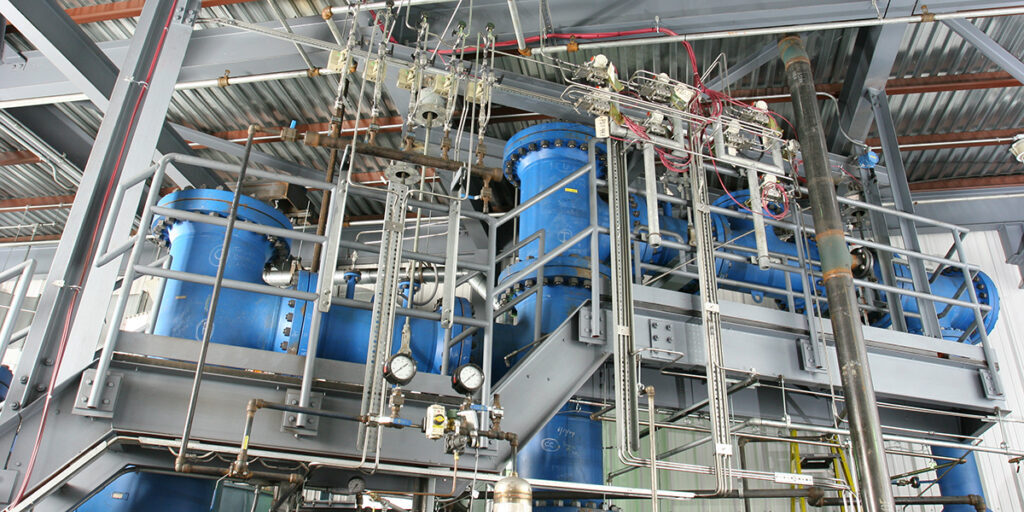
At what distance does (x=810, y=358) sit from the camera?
492 centimetres

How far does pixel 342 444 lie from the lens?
11.9 ft

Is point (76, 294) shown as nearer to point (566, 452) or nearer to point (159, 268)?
point (159, 268)

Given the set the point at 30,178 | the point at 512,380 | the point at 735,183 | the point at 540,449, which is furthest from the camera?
the point at 30,178

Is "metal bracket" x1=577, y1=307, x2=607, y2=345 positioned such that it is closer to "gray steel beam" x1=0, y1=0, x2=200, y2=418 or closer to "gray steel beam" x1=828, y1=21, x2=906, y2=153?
"gray steel beam" x1=0, y1=0, x2=200, y2=418

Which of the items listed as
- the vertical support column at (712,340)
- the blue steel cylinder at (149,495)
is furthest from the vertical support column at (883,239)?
the blue steel cylinder at (149,495)

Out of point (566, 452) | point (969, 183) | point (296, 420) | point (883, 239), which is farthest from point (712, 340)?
point (969, 183)

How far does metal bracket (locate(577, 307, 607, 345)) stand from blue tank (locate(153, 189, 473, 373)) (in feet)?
3.62

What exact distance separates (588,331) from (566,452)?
1.13m

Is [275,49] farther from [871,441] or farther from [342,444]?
[871,441]

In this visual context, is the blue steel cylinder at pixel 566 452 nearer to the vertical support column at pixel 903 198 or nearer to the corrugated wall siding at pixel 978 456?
the vertical support column at pixel 903 198

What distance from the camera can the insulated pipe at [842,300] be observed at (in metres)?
4.22

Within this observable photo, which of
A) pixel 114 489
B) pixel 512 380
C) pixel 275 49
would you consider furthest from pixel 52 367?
pixel 275 49

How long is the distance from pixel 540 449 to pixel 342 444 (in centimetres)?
174

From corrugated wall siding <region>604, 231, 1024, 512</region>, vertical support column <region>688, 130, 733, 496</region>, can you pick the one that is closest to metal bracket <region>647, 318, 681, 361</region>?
vertical support column <region>688, 130, 733, 496</region>
